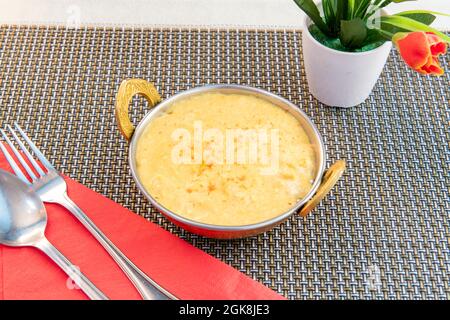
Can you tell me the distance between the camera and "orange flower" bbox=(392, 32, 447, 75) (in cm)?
96

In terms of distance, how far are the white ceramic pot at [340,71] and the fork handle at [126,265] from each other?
53cm

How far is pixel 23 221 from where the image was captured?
0.99 meters

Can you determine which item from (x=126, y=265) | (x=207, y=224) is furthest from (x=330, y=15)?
(x=126, y=265)

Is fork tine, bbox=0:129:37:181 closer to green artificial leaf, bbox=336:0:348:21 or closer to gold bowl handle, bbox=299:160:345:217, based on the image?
gold bowl handle, bbox=299:160:345:217

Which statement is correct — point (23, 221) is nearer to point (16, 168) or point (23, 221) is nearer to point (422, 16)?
point (16, 168)

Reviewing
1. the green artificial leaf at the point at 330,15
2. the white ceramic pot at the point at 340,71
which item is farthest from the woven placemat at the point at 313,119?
the green artificial leaf at the point at 330,15

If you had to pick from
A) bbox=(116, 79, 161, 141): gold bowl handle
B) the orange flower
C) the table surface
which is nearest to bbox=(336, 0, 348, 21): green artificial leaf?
the orange flower

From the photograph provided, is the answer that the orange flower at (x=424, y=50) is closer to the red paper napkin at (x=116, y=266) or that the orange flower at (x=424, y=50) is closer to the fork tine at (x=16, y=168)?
the red paper napkin at (x=116, y=266)

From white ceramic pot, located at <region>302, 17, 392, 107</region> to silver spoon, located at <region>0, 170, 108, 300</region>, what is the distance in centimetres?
58

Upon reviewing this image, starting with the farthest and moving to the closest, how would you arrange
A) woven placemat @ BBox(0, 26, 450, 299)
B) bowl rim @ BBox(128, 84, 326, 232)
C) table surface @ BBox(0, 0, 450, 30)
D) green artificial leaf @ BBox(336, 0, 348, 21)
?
table surface @ BBox(0, 0, 450, 30) < green artificial leaf @ BBox(336, 0, 348, 21) < woven placemat @ BBox(0, 26, 450, 299) < bowl rim @ BBox(128, 84, 326, 232)

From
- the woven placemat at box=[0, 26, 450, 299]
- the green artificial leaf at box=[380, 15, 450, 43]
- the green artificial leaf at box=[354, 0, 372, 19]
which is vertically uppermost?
the green artificial leaf at box=[354, 0, 372, 19]

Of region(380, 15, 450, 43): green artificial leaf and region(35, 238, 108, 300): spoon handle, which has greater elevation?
region(380, 15, 450, 43): green artificial leaf

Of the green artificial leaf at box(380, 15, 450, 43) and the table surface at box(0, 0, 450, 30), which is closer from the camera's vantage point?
the green artificial leaf at box(380, 15, 450, 43)

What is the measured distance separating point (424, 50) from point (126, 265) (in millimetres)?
592
